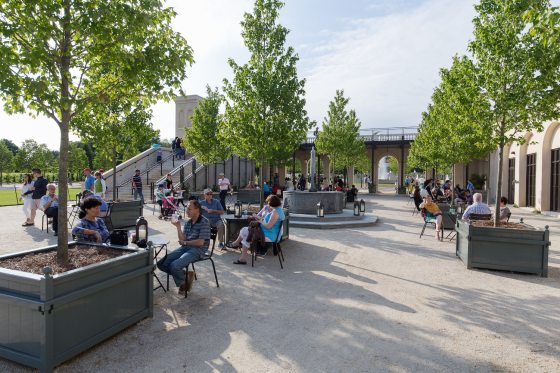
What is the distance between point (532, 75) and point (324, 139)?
2221cm

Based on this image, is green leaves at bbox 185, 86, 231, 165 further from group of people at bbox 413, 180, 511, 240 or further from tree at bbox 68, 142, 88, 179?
tree at bbox 68, 142, 88, 179

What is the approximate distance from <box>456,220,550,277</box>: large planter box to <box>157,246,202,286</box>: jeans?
496 cm

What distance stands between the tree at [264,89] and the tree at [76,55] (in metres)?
7.11

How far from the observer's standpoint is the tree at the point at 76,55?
12.3 feet

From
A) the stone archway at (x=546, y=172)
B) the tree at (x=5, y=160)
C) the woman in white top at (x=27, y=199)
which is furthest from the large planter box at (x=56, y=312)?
the tree at (x=5, y=160)

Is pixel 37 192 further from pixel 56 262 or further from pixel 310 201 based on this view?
pixel 310 201

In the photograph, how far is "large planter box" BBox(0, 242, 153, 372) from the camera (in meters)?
3.01

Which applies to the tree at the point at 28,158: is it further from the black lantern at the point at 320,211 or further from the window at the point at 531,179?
the window at the point at 531,179

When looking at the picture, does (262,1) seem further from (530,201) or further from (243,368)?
(530,201)

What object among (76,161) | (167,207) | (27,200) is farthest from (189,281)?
(76,161)

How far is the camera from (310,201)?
43.0 ft

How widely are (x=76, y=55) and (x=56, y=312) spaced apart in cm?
302

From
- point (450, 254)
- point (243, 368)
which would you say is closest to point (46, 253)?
point (243, 368)

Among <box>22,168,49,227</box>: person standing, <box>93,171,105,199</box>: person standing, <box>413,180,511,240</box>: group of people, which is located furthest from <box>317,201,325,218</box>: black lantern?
<box>22,168,49,227</box>: person standing
